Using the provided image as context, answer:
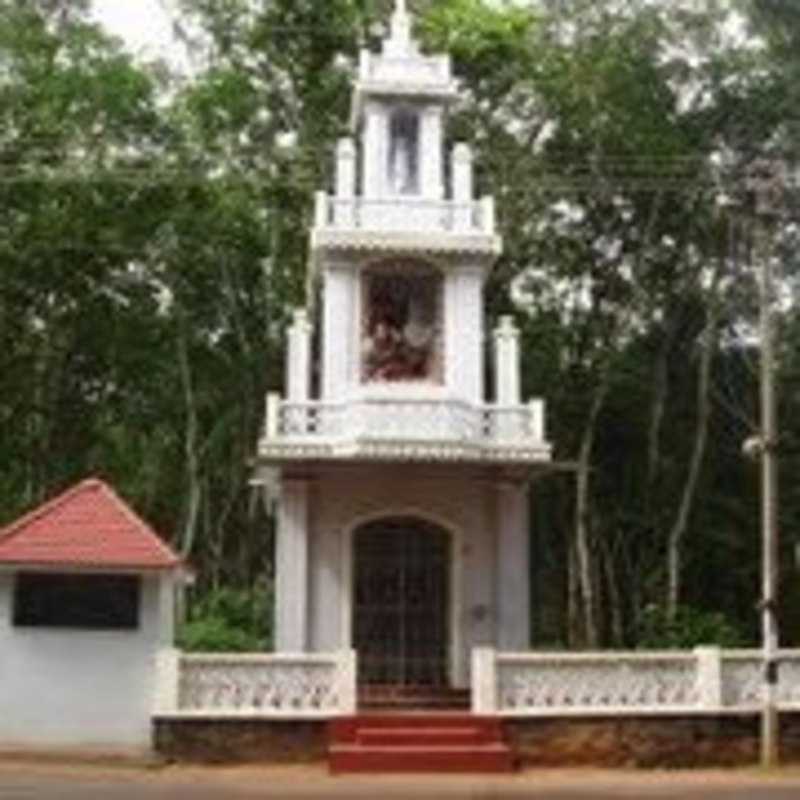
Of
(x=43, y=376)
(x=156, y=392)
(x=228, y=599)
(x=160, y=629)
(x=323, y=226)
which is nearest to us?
(x=160, y=629)

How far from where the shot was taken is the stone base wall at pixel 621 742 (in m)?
21.2

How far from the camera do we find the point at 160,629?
68.9 ft

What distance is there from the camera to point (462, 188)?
25.9m

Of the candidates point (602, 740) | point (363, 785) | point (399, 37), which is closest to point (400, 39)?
point (399, 37)

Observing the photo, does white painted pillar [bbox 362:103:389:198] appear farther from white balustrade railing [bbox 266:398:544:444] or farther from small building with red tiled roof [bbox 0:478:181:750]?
small building with red tiled roof [bbox 0:478:181:750]

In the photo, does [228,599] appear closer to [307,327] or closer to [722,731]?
[307,327]

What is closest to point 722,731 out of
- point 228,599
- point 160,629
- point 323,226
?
point 160,629

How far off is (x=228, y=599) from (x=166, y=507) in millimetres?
13922

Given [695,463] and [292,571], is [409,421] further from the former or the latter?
[695,463]

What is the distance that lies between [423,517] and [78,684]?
579 centimetres

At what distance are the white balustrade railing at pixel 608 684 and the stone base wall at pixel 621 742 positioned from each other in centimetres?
13

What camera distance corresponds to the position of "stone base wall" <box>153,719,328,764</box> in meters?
20.8

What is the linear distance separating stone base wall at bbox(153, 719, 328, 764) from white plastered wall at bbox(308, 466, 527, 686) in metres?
3.17

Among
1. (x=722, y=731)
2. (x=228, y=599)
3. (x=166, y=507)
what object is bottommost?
(x=722, y=731)
